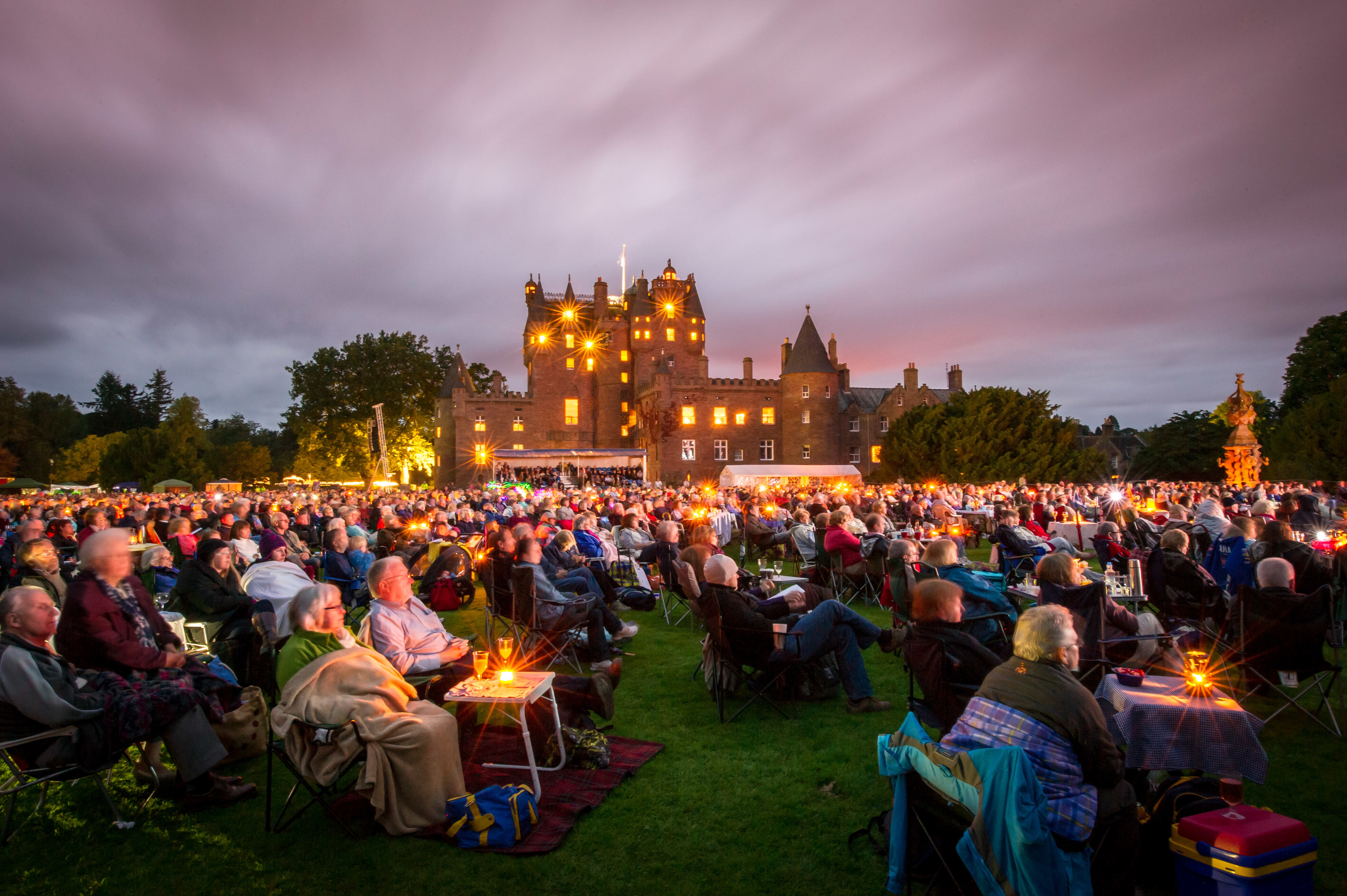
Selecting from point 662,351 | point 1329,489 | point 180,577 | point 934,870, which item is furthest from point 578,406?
point 934,870

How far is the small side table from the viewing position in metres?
3.93

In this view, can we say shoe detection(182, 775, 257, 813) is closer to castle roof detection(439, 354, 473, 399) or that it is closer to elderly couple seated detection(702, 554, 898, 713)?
elderly couple seated detection(702, 554, 898, 713)

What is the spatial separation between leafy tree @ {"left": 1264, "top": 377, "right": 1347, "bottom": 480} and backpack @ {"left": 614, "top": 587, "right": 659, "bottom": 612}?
33.4 meters

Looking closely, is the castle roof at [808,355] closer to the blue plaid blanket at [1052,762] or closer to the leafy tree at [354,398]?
the leafy tree at [354,398]

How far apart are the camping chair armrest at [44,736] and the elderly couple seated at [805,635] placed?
3.88 m

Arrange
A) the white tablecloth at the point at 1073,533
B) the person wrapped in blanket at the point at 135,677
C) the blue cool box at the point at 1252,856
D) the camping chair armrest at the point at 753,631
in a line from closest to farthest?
the blue cool box at the point at 1252,856, the person wrapped in blanket at the point at 135,677, the camping chair armrest at the point at 753,631, the white tablecloth at the point at 1073,533

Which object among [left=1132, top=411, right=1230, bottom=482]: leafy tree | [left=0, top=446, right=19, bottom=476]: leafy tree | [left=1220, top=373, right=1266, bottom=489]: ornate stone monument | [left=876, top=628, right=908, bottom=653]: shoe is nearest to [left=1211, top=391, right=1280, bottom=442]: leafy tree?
[left=1132, top=411, right=1230, bottom=482]: leafy tree

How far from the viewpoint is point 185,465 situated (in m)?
54.9

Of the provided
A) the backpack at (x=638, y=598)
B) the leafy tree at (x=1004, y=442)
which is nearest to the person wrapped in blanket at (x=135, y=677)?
the backpack at (x=638, y=598)

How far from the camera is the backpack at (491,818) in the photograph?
3654 millimetres

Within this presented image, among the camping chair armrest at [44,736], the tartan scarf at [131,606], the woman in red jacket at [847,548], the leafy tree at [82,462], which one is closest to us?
the camping chair armrest at [44,736]

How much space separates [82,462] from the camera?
60844 millimetres

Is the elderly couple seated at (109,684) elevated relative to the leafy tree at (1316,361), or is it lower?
lower

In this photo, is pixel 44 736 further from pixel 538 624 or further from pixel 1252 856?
pixel 1252 856
